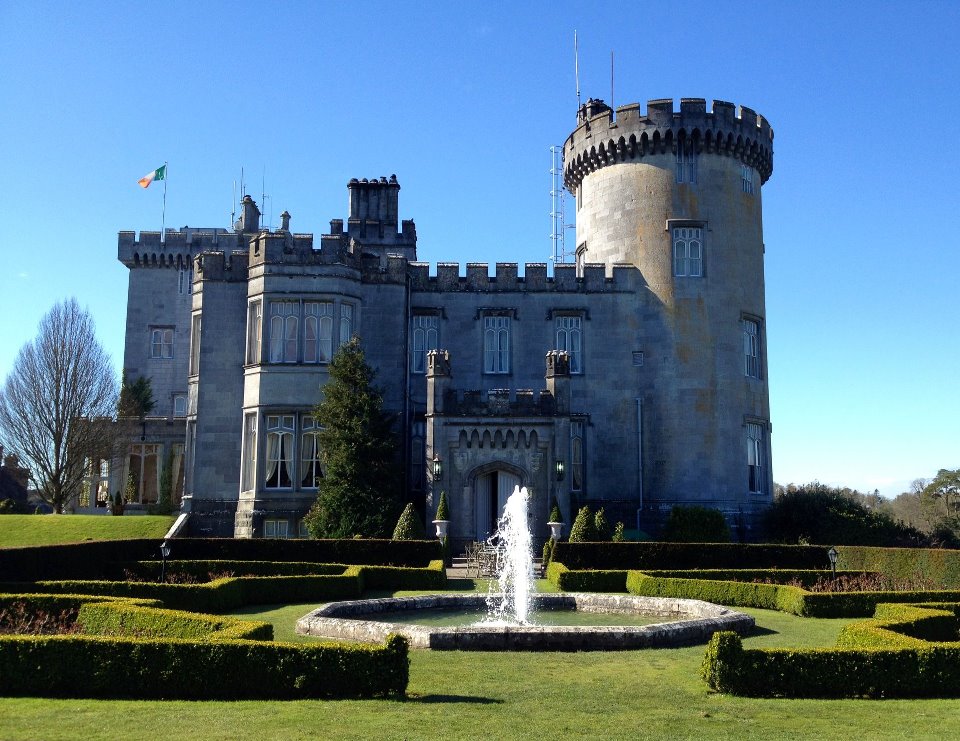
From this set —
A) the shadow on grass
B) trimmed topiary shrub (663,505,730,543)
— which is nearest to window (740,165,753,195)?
trimmed topiary shrub (663,505,730,543)

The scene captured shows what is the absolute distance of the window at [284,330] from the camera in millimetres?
35250

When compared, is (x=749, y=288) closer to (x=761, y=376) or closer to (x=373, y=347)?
(x=761, y=376)

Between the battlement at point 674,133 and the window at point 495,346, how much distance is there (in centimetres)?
806

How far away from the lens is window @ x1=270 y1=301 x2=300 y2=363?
3525 centimetres

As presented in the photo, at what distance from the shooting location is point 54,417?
41.6 metres

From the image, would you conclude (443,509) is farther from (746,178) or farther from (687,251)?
(746,178)

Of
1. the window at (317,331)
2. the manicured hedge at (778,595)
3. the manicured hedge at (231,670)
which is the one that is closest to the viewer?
the manicured hedge at (231,670)

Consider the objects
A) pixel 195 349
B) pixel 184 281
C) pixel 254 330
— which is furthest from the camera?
pixel 184 281

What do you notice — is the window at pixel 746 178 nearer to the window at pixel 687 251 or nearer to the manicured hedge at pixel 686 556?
the window at pixel 687 251

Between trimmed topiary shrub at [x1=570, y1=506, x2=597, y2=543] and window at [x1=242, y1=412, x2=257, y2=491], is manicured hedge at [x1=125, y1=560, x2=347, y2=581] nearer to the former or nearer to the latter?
window at [x1=242, y1=412, x2=257, y2=491]

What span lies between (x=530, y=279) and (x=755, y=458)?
38.1 feet

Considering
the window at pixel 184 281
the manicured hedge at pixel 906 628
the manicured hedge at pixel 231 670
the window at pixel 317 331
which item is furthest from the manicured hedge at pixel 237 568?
the window at pixel 184 281

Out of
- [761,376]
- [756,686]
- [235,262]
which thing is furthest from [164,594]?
[761,376]

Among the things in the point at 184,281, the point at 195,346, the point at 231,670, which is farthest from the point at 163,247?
the point at 231,670
